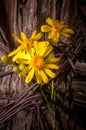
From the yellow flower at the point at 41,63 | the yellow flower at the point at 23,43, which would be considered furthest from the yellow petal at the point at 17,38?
the yellow flower at the point at 41,63

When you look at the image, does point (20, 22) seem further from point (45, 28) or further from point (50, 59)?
point (50, 59)

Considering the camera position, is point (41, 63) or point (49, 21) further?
point (49, 21)

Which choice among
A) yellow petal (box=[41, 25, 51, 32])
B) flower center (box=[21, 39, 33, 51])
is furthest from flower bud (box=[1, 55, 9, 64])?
yellow petal (box=[41, 25, 51, 32])

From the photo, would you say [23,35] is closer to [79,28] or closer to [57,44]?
[57,44]

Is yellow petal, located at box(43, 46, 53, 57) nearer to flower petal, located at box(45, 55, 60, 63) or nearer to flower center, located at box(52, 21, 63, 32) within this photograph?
flower petal, located at box(45, 55, 60, 63)

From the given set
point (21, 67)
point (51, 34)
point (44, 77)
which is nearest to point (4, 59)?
point (21, 67)
